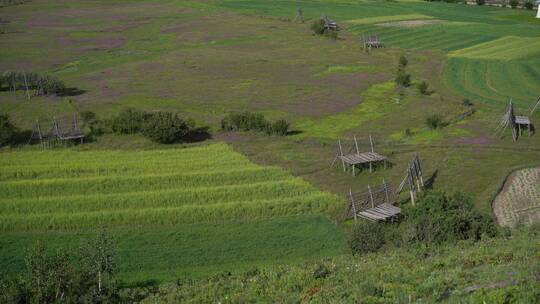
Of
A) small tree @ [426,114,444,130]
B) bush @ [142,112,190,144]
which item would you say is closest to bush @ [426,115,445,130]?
small tree @ [426,114,444,130]

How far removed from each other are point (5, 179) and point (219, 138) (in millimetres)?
17150

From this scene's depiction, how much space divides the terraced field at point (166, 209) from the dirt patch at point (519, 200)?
31.6 ft

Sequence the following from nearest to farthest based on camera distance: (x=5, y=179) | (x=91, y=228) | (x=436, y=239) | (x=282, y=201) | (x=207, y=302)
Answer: (x=207, y=302)
(x=436, y=239)
(x=91, y=228)
(x=282, y=201)
(x=5, y=179)

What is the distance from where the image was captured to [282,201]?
121 feet

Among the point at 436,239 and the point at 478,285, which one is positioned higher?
the point at 478,285

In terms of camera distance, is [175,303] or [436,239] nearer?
[175,303]

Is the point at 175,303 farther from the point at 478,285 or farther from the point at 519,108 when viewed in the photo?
the point at 519,108

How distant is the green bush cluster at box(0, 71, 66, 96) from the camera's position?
217 ft

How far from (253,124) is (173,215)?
60.1 ft

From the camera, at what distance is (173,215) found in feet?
114

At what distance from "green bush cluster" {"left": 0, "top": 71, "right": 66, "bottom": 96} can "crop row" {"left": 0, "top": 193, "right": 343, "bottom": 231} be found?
3421 centimetres

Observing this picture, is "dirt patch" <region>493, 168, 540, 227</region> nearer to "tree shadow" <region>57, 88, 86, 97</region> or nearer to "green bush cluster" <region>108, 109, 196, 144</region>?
"green bush cluster" <region>108, 109, 196, 144</region>

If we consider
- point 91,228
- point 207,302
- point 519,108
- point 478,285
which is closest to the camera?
point 478,285

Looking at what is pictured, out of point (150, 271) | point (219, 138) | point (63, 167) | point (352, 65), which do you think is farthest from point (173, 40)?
point (150, 271)
